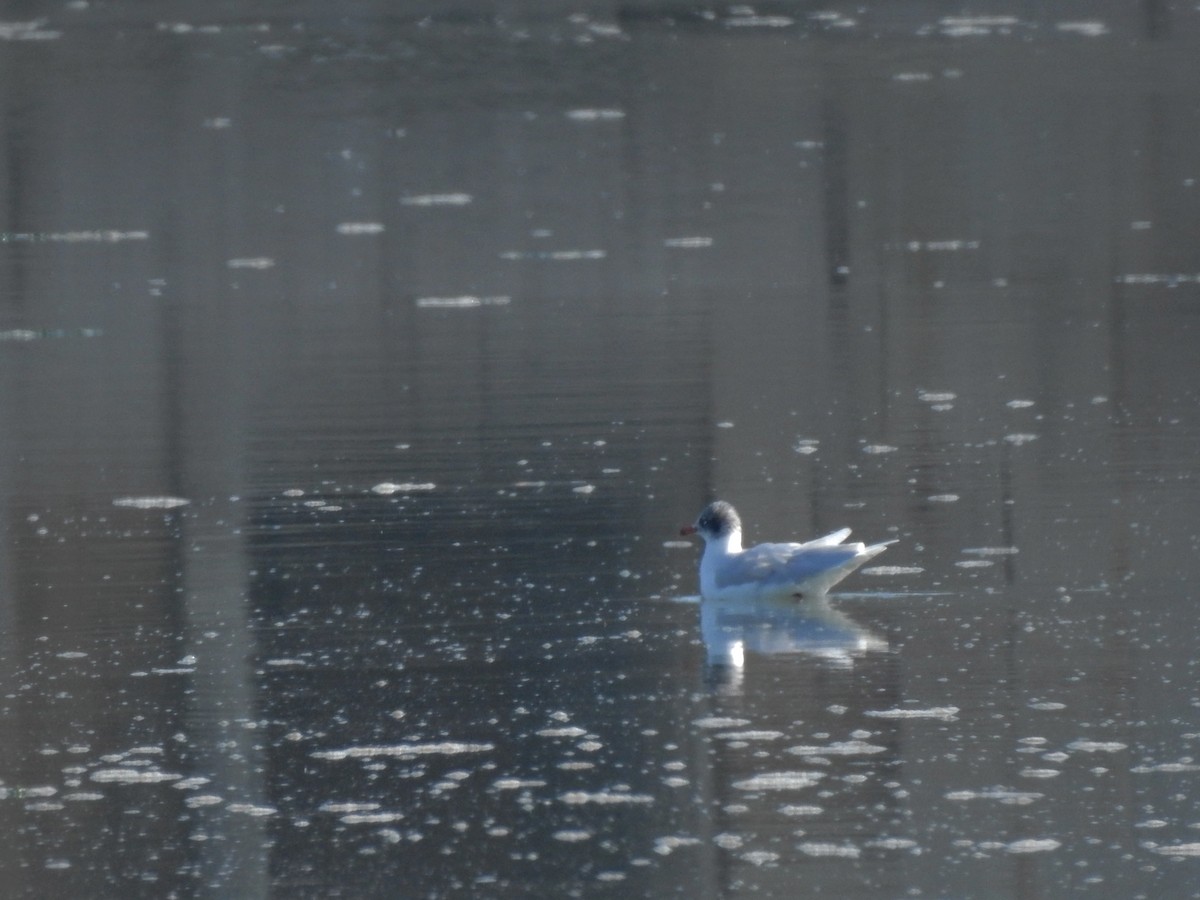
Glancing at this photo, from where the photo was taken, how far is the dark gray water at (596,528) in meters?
7.09

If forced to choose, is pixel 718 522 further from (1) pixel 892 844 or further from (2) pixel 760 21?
(2) pixel 760 21

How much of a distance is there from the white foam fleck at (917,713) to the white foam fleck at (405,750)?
1290mm

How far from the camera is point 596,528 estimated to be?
36.3ft

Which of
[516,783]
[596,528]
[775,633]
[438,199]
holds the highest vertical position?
[438,199]

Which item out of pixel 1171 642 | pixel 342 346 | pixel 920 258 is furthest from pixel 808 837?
pixel 920 258

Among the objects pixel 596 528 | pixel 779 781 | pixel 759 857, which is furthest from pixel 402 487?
pixel 759 857

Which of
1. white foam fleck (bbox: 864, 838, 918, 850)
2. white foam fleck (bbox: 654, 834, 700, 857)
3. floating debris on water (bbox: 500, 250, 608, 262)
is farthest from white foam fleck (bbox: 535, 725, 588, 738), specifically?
floating debris on water (bbox: 500, 250, 608, 262)

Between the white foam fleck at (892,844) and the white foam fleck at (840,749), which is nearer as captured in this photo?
the white foam fleck at (892,844)

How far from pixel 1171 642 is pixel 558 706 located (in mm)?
2287

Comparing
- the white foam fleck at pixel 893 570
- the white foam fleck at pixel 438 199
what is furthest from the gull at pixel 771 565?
the white foam fleck at pixel 438 199

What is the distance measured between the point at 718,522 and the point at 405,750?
2.45 m

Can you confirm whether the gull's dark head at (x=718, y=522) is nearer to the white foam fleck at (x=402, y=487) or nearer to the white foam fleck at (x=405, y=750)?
the white foam fleck at (x=405, y=750)

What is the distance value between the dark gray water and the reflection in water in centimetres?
3

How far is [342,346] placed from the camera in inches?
659
